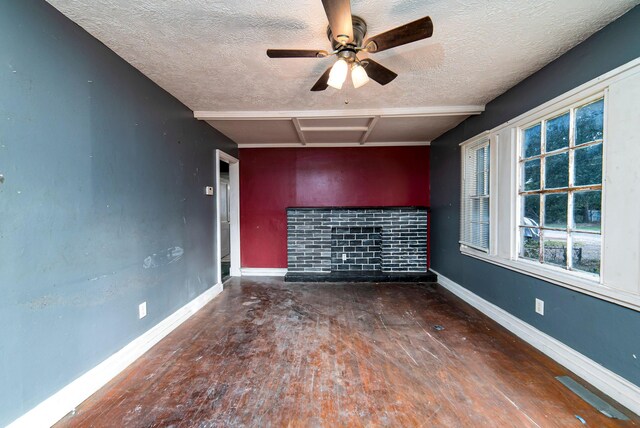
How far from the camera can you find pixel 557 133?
2193mm

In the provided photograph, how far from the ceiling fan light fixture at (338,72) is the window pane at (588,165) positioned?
1.88m

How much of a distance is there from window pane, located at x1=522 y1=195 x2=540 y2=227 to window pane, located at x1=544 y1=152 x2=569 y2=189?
19cm

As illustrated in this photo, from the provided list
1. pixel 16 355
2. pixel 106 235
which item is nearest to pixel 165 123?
pixel 106 235

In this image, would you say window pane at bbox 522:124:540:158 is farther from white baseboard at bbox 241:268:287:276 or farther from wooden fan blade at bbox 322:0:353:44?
white baseboard at bbox 241:268:287:276

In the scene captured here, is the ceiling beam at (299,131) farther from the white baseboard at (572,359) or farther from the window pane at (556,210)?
the white baseboard at (572,359)

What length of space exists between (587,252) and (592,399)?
987 mm

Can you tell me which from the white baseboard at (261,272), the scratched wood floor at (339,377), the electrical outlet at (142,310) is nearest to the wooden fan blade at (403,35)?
the scratched wood floor at (339,377)

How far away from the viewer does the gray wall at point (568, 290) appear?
1.62 m

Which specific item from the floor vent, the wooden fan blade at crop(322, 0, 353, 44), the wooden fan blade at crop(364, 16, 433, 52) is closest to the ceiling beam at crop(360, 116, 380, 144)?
the wooden fan blade at crop(364, 16, 433, 52)

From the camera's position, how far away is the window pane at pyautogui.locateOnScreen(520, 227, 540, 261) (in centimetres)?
243

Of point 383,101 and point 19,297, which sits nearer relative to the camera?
point 19,297

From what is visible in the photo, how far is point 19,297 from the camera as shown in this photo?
1.37m

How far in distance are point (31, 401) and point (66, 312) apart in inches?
18.1

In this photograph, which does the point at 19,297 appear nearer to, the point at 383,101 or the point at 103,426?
the point at 103,426
